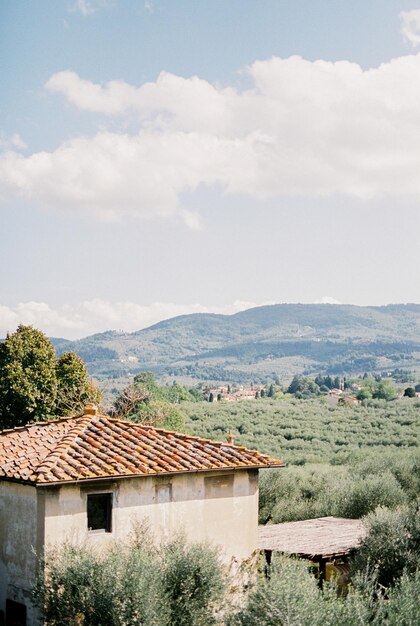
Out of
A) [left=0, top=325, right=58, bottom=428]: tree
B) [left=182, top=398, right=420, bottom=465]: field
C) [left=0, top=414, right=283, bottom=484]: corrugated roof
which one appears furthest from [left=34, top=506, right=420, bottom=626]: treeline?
[left=182, top=398, right=420, bottom=465]: field

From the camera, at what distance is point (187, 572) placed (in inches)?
508

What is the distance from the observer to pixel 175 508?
53.0ft

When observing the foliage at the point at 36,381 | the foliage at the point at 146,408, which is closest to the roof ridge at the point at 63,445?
the foliage at the point at 36,381

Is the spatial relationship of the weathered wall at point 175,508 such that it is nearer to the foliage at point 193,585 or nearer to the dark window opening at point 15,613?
the dark window opening at point 15,613

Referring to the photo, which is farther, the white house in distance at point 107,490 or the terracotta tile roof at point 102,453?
the terracotta tile roof at point 102,453

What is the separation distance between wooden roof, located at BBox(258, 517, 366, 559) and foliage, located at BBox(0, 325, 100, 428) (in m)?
9.34

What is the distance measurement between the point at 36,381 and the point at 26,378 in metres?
0.47

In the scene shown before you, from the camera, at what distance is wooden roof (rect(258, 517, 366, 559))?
18117 millimetres

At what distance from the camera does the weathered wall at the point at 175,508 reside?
576 inches

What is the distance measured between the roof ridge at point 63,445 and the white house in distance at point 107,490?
0.02 metres

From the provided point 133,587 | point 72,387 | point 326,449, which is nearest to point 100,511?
point 133,587

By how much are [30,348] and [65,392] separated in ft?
6.81

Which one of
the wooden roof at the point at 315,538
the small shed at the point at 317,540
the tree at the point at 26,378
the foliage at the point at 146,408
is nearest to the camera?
the small shed at the point at 317,540

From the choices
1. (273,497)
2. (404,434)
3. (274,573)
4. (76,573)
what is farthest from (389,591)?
(404,434)
